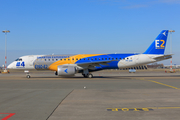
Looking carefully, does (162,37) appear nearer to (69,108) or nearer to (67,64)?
(67,64)

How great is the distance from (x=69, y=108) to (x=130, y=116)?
2.86 metres

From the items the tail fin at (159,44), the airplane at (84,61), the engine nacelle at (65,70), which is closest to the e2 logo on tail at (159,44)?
the tail fin at (159,44)

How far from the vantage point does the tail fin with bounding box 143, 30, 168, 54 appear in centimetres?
3148

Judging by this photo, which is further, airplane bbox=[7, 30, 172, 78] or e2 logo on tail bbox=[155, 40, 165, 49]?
e2 logo on tail bbox=[155, 40, 165, 49]

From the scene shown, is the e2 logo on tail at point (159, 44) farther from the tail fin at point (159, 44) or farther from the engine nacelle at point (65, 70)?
the engine nacelle at point (65, 70)

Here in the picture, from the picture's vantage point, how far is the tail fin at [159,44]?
31481 mm

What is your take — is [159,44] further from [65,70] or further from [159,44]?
[65,70]

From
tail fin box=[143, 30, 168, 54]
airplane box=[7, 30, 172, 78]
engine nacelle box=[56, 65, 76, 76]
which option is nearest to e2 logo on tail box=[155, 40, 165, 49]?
tail fin box=[143, 30, 168, 54]

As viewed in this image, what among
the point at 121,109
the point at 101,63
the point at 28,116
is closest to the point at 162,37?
the point at 101,63

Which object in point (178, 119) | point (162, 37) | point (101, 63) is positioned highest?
point (162, 37)

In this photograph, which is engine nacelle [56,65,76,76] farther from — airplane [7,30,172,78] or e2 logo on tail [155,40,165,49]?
e2 logo on tail [155,40,165,49]

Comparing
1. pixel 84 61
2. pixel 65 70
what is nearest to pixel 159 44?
pixel 84 61

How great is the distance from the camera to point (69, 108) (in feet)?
27.7

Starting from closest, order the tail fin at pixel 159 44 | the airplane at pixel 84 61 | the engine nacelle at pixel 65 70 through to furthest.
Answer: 1. the engine nacelle at pixel 65 70
2. the airplane at pixel 84 61
3. the tail fin at pixel 159 44
